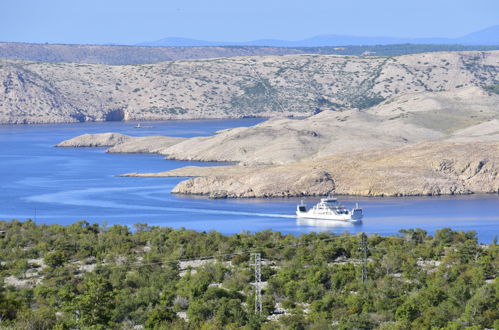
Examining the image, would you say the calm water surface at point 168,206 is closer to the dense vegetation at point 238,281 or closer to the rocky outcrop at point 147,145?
the dense vegetation at point 238,281

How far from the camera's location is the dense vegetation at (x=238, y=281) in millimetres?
37031

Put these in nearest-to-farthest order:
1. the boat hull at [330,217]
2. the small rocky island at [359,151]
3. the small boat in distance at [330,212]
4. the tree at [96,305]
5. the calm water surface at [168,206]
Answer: the tree at [96,305]
the calm water surface at [168,206]
the boat hull at [330,217]
the small boat in distance at [330,212]
the small rocky island at [359,151]

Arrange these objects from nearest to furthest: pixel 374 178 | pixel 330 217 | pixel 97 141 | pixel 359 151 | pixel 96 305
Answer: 1. pixel 96 305
2. pixel 330 217
3. pixel 374 178
4. pixel 359 151
5. pixel 97 141

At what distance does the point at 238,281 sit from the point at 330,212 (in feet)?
106

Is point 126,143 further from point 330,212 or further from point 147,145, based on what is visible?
point 330,212

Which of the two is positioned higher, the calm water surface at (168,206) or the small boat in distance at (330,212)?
the small boat in distance at (330,212)

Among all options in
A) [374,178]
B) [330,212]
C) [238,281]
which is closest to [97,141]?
[374,178]

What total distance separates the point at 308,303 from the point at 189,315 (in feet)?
15.9

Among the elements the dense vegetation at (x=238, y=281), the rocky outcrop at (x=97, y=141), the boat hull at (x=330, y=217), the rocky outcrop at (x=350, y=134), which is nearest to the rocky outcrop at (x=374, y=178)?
the boat hull at (x=330, y=217)

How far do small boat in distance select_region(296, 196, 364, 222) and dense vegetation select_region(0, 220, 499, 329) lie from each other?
14.4m

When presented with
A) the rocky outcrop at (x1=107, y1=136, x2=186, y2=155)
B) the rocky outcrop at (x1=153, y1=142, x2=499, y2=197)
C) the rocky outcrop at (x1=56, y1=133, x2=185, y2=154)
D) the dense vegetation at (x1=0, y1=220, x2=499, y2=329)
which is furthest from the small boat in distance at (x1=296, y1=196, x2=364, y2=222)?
the rocky outcrop at (x1=107, y1=136, x2=186, y2=155)

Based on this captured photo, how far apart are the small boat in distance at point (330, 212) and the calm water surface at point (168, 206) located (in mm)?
762

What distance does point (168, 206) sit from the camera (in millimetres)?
82562

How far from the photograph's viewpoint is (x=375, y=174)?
3585 inches
